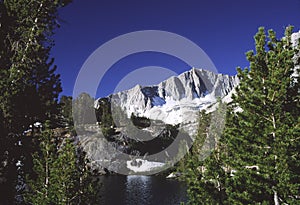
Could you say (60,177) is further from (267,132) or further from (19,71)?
(267,132)

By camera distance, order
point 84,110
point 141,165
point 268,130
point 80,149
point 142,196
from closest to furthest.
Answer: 1. point 268,130
2. point 80,149
3. point 142,196
4. point 141,165
5. point 84,110

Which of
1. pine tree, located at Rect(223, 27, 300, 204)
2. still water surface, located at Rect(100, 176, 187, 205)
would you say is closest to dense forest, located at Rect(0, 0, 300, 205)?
pine tree, located at Rect(223, 27, 300, 204)

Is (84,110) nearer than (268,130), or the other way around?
(268,130)

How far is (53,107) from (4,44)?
5.82 m

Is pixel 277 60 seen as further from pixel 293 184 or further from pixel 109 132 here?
pixel 109 132

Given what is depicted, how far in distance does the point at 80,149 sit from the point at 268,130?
11.9m

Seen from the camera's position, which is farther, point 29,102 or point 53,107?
point 53,107

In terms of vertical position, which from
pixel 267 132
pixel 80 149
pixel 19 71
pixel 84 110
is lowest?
pixel 80 149

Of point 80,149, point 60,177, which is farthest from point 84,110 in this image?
point 60,177

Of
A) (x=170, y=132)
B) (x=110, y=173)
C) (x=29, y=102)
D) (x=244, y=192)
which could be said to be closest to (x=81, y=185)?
(x=29, y=102)

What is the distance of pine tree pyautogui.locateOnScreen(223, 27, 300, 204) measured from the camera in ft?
41.7

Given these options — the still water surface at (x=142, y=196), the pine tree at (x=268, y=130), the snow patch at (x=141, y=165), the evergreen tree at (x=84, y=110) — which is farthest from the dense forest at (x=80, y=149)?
the evergreen tree at (x=84, y=110)

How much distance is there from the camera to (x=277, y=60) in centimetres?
1404

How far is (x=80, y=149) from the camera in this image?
17875mm
